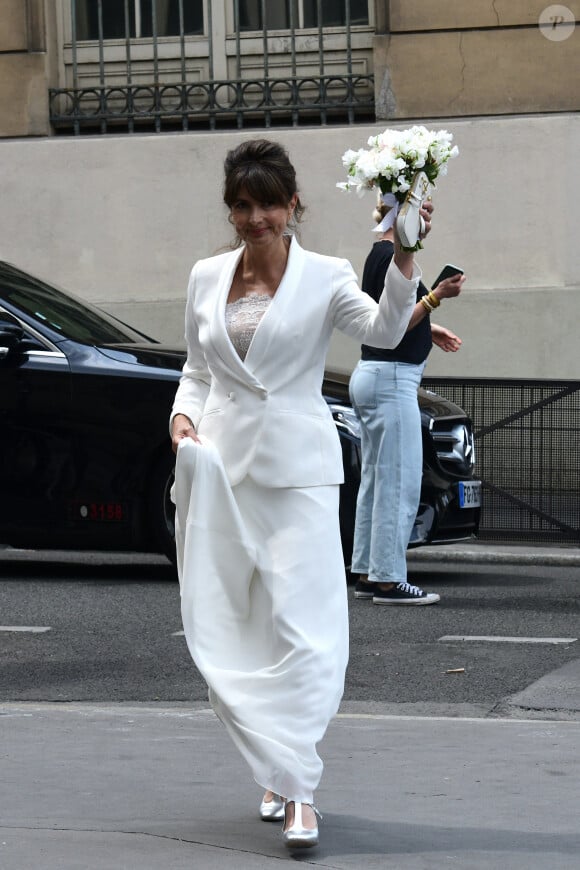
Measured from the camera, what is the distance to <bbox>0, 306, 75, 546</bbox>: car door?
29.9ft

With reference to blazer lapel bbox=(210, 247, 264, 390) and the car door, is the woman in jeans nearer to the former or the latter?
the car door

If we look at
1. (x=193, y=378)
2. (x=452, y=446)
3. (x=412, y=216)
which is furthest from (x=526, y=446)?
(x=412, y=216)

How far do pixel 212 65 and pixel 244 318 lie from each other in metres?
11.5

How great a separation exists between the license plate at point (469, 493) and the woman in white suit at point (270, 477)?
4.68m

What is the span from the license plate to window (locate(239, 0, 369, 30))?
7338 mm

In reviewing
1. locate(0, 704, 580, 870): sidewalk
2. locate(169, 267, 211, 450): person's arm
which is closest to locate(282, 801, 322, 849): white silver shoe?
locate(0, 704, 580, 870): sidewalk

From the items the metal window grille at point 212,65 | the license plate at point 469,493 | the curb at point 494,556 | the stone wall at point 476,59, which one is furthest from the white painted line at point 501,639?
the metal window grille at point 212,65

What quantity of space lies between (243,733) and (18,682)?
249 cm

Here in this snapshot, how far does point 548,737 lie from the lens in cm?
536

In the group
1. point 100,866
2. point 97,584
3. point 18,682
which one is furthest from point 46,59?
point 100,866

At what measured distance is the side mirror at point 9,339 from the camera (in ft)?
30.1

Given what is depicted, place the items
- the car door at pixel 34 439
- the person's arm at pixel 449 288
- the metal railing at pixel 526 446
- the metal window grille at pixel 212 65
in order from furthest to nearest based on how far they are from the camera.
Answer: the metal window grille at pixel 212 65, the metal railing at pixel 526 446, the car door at pixel 34 439, the person's arm at pixel 449 288

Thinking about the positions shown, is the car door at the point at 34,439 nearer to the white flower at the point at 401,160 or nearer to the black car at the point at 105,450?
the black car at the point at 105,450

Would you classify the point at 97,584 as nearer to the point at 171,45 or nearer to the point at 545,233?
the point at 545,233
